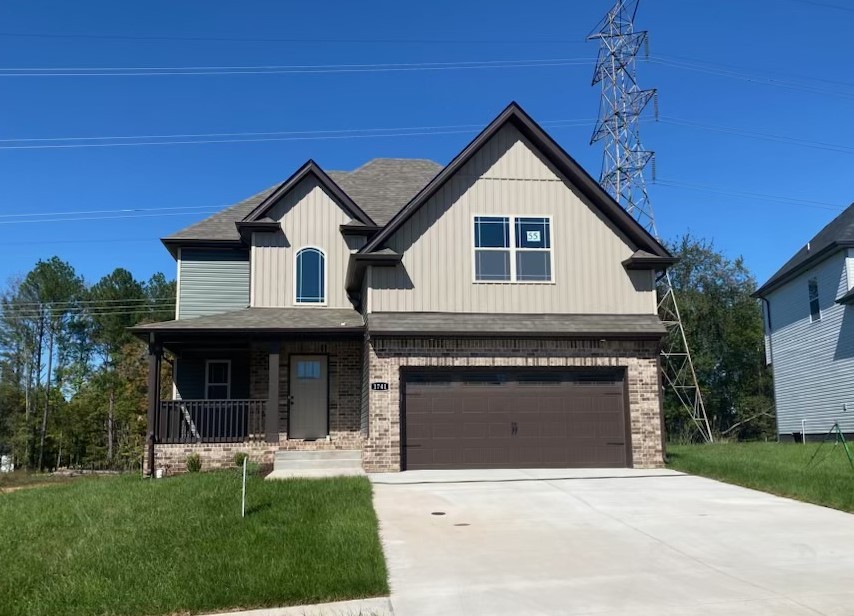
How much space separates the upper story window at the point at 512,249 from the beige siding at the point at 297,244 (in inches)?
170

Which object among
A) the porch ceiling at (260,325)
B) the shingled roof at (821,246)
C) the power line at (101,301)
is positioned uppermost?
the power line at (101,301)

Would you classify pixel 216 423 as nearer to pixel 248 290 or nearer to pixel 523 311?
pixel 248 290

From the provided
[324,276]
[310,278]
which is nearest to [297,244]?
[310,278]

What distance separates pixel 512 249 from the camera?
1700 centimetres

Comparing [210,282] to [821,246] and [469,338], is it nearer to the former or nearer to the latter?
[469,338]

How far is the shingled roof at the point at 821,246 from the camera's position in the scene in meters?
25.1

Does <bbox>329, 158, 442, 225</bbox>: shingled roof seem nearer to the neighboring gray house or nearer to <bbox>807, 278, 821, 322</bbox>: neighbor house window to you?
the neighboring gray house

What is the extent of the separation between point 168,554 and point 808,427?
26600mm

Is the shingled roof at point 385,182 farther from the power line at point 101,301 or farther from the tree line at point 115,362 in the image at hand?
the power line at point 101,301

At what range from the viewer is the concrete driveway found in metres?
6.44

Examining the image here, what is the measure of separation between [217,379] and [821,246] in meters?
21.0

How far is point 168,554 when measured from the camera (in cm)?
803

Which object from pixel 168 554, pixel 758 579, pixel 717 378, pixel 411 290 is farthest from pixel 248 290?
pixel 717 378

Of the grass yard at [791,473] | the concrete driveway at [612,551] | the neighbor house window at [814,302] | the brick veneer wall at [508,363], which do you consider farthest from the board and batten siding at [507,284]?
the neighbor house window at [814,302]
